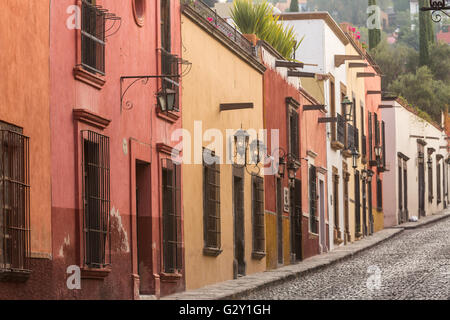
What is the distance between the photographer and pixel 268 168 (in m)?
23.6

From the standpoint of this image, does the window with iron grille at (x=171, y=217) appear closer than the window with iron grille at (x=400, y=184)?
Yes

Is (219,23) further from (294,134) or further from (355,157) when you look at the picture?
(355,157)

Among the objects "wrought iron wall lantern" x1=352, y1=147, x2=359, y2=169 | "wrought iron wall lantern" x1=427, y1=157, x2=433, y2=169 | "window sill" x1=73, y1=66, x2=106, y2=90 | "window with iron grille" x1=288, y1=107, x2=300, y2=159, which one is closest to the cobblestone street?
"window with iron grille" x1=288, y1=107, x2=300, y2=159

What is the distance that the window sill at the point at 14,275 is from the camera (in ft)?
32.9

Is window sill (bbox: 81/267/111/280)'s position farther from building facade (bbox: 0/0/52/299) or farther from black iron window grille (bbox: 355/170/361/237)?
black iron window grille (bbox: 355/170/361/237)

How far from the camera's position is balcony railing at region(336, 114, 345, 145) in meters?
32.3

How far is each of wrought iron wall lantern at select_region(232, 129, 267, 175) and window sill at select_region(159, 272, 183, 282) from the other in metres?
4.71

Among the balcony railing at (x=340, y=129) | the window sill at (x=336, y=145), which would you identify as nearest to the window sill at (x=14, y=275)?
the window sill at (x=336, y=145)

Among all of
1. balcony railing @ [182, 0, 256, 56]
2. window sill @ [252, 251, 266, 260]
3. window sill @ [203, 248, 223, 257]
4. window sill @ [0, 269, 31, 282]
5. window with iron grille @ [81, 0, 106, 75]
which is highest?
balcony railing @ [182, 0, 256, 56]

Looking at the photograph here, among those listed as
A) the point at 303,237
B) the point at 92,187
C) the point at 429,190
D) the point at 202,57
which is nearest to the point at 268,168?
the point at 303,237

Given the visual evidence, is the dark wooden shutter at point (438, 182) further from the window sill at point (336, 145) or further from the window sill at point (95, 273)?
the window sill at point (95, 273)

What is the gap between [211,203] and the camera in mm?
18781

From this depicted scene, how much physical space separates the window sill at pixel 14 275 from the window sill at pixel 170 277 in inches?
199

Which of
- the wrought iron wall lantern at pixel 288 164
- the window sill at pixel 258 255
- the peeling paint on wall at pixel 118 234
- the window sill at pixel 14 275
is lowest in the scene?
the window sill at pixel 258 255
